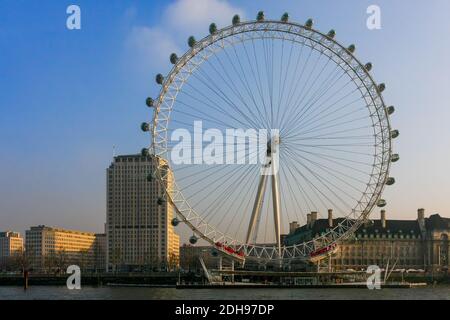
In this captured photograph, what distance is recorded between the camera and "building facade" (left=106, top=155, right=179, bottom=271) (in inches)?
6496

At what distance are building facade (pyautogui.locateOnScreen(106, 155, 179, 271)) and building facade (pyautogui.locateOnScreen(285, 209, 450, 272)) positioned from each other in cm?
5549

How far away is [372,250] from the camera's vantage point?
389 ft

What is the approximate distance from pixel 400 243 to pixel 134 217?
71.2m

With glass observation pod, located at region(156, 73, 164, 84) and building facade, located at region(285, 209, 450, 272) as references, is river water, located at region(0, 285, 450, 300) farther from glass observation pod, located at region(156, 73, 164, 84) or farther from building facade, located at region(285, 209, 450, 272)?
building facade, located at region(285, 209, 450, 272)

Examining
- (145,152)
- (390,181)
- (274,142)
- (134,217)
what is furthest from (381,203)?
(134,217)

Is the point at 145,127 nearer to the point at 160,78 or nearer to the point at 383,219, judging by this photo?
the point at 160,78

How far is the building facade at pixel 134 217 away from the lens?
541 ft

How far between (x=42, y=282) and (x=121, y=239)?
210 ft

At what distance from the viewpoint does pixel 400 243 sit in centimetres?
11781

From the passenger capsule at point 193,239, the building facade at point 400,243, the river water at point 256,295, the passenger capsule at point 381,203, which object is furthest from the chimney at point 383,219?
the passenger capsule at point 193,239

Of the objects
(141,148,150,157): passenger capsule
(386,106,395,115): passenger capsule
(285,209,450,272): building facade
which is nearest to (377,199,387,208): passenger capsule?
(386,106,395,115): passenger capsule
